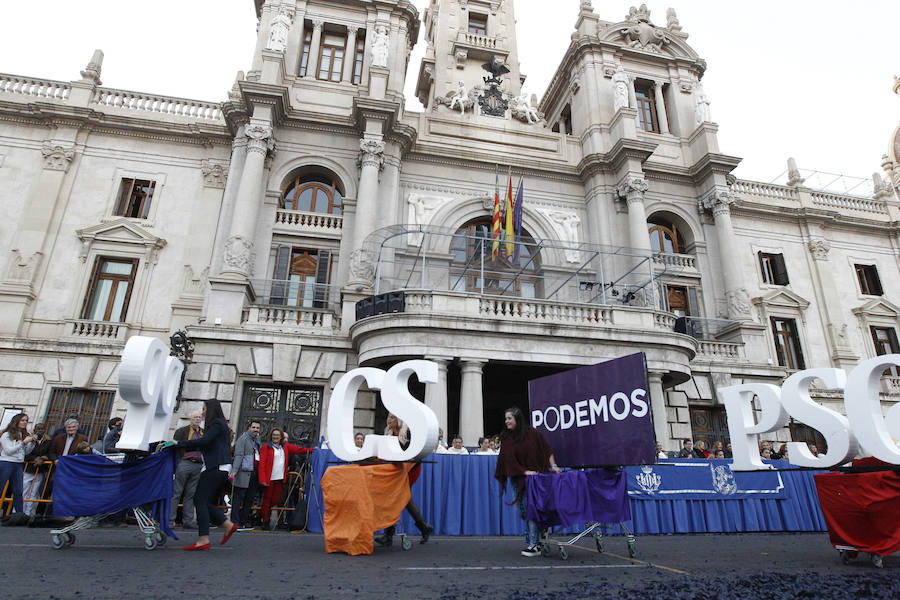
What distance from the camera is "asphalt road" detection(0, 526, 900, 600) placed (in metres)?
4.53

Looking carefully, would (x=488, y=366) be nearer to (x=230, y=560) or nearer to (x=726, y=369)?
(x=726, y=369)

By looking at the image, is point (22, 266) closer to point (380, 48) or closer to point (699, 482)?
point (380, 48)

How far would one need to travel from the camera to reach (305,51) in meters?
23.9

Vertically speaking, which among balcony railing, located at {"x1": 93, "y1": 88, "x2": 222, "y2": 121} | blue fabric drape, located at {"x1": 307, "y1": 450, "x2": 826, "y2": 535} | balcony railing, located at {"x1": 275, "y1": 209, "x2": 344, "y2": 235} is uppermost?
balcony railing, located at {"x1": 93, "y1": 88, "x2": 222, "y2": 121}

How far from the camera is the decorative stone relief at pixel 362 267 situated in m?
18.4

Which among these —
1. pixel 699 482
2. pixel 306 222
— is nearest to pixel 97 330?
pixel 306 222

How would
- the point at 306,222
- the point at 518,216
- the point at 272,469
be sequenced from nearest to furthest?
the point at 272,469 → the point at 518,216 → the point at 306,222

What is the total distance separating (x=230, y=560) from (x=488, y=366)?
1114 cm

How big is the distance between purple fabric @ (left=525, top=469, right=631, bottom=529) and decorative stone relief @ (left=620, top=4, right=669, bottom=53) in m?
25.4

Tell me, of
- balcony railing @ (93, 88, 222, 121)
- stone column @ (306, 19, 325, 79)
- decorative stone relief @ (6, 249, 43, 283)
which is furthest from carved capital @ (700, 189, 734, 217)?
decorative stone relief @ (6, 249, 43, 283)

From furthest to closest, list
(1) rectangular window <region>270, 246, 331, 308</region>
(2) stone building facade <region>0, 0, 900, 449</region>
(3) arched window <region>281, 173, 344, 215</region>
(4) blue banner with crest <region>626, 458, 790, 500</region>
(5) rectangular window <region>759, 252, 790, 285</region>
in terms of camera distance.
→ 1. (5) rectangular window <region>759, 252, 790, 285</region>
2. (3) arched window <region>281, 173, 344, 215</region>
3. (1) rectangular window <region>270, 246, 331, 308</region>
4. (2) stone building facade <region>0, 0, 900, 449</region>
5. (4) blue banner with crest <region>626, 458, 790, 500</region>

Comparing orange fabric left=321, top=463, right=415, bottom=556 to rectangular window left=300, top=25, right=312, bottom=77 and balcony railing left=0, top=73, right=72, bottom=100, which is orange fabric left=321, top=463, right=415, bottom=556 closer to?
rectangular window left=300, top=25, right=312, bottom=77

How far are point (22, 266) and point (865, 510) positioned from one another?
22615mm

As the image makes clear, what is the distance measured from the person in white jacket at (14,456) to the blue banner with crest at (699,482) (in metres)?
10.7
